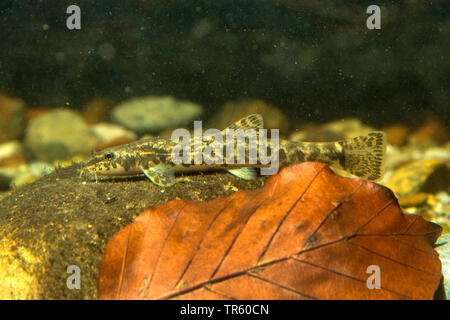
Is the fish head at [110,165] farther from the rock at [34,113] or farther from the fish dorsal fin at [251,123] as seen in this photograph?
the rock at [34,113]

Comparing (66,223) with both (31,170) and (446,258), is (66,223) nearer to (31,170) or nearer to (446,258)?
(446,258)

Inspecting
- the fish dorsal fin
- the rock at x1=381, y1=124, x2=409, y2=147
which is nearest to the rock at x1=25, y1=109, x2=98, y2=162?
the fish dorsal fin

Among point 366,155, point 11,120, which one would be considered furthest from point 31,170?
point 366,155

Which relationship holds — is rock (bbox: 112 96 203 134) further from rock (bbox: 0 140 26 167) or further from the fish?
the fish

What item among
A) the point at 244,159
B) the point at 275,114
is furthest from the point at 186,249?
the point at 275,114

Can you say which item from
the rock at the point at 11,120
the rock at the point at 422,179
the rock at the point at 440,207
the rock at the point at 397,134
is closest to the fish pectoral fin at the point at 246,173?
the rock at the point at 440,207
